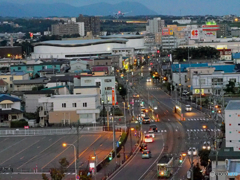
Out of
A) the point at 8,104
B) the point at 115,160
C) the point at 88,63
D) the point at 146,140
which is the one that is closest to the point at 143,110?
the point at 8,104

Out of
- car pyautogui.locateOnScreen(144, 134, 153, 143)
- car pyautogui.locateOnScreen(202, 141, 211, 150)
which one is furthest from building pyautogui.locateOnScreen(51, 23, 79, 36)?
car pyautogui.locateOnScreen(202, 141, 211, 150)

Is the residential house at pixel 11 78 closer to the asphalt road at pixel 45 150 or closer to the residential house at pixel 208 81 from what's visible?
the residential house at pixel 208 81

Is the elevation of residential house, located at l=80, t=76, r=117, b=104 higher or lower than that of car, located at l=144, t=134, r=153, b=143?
higher

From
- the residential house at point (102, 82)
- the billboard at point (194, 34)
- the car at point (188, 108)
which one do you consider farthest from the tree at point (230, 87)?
the billboard at point (194, 34)

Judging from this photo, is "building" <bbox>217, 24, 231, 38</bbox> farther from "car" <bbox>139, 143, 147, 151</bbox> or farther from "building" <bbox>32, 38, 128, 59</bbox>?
"car" <bbox>139, 143, 147, 151</bbox>

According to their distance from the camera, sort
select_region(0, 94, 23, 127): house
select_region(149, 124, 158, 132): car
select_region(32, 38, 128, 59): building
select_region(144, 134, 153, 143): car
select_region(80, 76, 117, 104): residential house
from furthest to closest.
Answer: select_region(32, 38, 128, 59): building < select_region(80, 76, 117, 104): residential house < select_region(0, 94, 23, 127): house < select_region(149, 124, 158, 132): car < select_region(144, 134, 153, 143): car

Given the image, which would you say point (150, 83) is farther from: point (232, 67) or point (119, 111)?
point (119, 111)

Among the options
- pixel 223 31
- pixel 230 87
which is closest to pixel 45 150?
pixel 230 87
